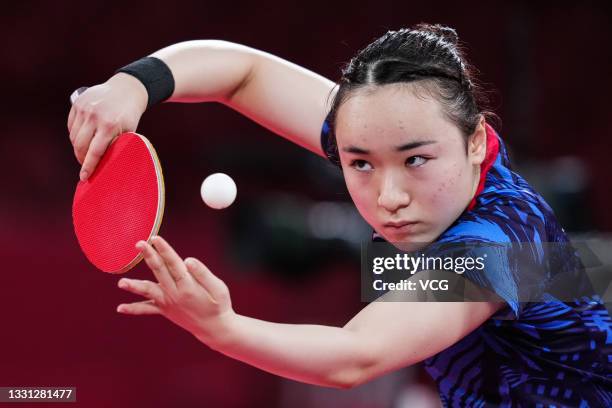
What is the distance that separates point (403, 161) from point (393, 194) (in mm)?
48

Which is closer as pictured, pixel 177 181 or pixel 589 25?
pixel 177 181

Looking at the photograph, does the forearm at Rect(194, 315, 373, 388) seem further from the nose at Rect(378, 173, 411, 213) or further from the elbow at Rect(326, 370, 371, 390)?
the nose at Rect(378, 173, 411, 213)

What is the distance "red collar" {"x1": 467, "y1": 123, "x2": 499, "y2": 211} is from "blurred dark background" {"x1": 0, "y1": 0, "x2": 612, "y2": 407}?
1.82 metres

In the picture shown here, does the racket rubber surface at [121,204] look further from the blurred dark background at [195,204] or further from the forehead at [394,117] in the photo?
the blurred dark background at [195,204]

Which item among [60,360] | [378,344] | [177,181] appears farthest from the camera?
[177,181]

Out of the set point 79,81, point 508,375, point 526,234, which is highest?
point 79,81

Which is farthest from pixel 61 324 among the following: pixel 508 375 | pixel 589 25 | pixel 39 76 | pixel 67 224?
pixel 589 25

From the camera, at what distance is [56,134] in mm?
3518

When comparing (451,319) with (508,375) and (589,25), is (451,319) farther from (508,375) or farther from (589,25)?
(589,25)

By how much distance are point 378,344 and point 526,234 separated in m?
0.30

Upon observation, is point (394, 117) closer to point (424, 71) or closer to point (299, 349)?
point (424, 71)

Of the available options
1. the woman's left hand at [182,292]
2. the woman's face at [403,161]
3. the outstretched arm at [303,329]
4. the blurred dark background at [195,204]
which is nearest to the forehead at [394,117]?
Result: the woman's face at [403,161]

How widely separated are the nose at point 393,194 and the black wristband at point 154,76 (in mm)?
444

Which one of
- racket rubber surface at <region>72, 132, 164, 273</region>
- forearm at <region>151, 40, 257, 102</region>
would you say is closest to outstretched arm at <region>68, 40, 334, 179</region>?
forearm at <region>151, 40, 257, 102</region>
